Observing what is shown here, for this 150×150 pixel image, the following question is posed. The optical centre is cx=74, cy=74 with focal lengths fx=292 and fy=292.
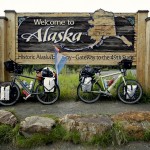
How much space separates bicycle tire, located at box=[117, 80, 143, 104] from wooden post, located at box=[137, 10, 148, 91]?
489 millimetres

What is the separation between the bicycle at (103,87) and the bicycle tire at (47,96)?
545mm

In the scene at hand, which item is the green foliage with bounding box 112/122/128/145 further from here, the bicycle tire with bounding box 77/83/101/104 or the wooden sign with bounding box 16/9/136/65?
the wooden sign with bounding box 16/9/136/65

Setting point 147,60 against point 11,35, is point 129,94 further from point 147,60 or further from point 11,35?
point 11,35

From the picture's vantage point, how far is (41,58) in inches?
309

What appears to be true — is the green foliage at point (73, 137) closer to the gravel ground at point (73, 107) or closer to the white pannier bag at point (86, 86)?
the gravel ground at point (73, 107)

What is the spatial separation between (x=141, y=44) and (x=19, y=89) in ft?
11.0

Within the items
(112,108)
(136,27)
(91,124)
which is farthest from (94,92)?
(91,124)

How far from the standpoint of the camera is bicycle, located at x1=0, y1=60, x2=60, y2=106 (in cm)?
701

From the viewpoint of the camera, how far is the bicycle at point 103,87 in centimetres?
716

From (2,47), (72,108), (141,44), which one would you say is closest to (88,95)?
(72,108)

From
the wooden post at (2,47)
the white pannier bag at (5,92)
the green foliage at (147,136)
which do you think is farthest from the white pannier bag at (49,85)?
the green foliage at (147,136)

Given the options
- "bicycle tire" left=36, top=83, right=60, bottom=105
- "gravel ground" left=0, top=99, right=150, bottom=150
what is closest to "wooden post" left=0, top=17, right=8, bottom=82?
"gravel ground" left=0, top=99, right=150, bottom=150

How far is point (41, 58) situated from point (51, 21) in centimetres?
103

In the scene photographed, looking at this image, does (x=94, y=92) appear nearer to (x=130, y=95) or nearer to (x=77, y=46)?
(x=130, y=95)
